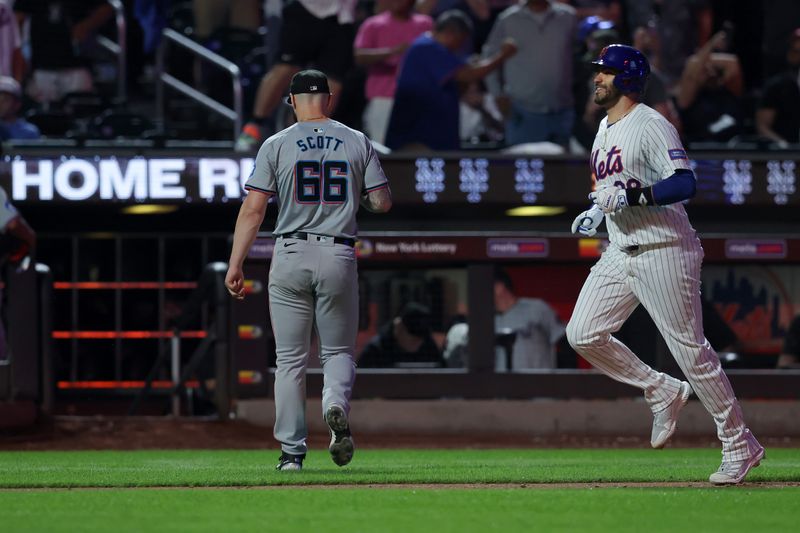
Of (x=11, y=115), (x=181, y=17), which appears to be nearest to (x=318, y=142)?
(x=11, y=115)

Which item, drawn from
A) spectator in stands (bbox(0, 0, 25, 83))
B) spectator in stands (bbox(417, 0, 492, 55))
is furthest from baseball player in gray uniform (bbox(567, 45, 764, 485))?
spectator in stands (bbox(417, 0, 492, 55))

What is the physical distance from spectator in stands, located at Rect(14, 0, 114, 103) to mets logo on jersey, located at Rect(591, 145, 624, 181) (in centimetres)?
939

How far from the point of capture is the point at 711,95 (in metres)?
16.0

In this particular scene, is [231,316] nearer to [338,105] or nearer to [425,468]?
[338,105]

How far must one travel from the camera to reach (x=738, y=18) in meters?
17.6

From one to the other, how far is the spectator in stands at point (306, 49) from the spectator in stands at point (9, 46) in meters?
A: 2.30

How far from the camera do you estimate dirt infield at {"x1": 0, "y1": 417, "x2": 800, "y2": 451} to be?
1230cm

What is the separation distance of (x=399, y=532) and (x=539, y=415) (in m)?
8.91

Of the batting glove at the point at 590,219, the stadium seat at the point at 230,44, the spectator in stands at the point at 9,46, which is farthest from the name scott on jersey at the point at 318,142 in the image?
the stadium seat at the point at 230,44

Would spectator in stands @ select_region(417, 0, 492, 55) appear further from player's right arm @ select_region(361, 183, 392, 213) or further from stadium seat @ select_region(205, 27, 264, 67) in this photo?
player's right arm @ select_region(361, 183, 392, 213)

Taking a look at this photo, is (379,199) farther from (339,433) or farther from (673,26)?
(673,26)

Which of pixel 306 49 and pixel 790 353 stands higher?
pixel 306 49

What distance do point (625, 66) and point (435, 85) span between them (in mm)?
7079

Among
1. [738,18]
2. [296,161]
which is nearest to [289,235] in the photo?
[296,161]
